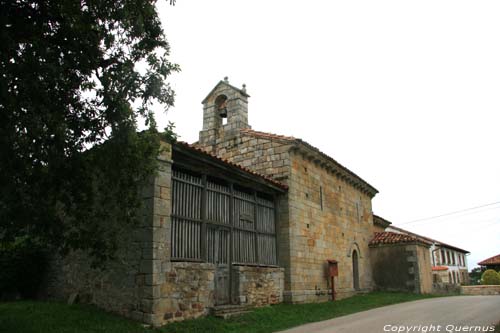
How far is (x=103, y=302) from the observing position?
9188mm

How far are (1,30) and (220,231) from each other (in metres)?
7.15

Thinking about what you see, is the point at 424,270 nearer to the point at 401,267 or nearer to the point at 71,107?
the point at 401,267

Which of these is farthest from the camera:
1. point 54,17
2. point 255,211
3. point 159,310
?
point 255,211

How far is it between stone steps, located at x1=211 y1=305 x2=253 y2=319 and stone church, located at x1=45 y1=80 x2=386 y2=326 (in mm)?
39

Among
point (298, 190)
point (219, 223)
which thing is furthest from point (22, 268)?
point (298, 190)

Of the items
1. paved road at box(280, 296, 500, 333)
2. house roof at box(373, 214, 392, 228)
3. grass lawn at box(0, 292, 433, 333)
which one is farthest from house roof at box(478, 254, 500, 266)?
grass lawn at box(0, 292, 433, 333)

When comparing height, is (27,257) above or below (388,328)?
above

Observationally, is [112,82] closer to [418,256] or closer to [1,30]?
[1,30]

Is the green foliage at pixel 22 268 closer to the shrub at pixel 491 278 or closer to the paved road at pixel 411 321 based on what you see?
the paved road at pixel 411 321

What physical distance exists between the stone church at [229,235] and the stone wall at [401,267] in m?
1.50

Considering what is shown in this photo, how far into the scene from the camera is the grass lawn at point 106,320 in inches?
305

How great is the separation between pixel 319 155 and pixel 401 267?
810 centimetres

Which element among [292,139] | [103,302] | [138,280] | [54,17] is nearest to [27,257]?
[103,302]

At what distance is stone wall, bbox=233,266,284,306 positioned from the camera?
36.7 feet
